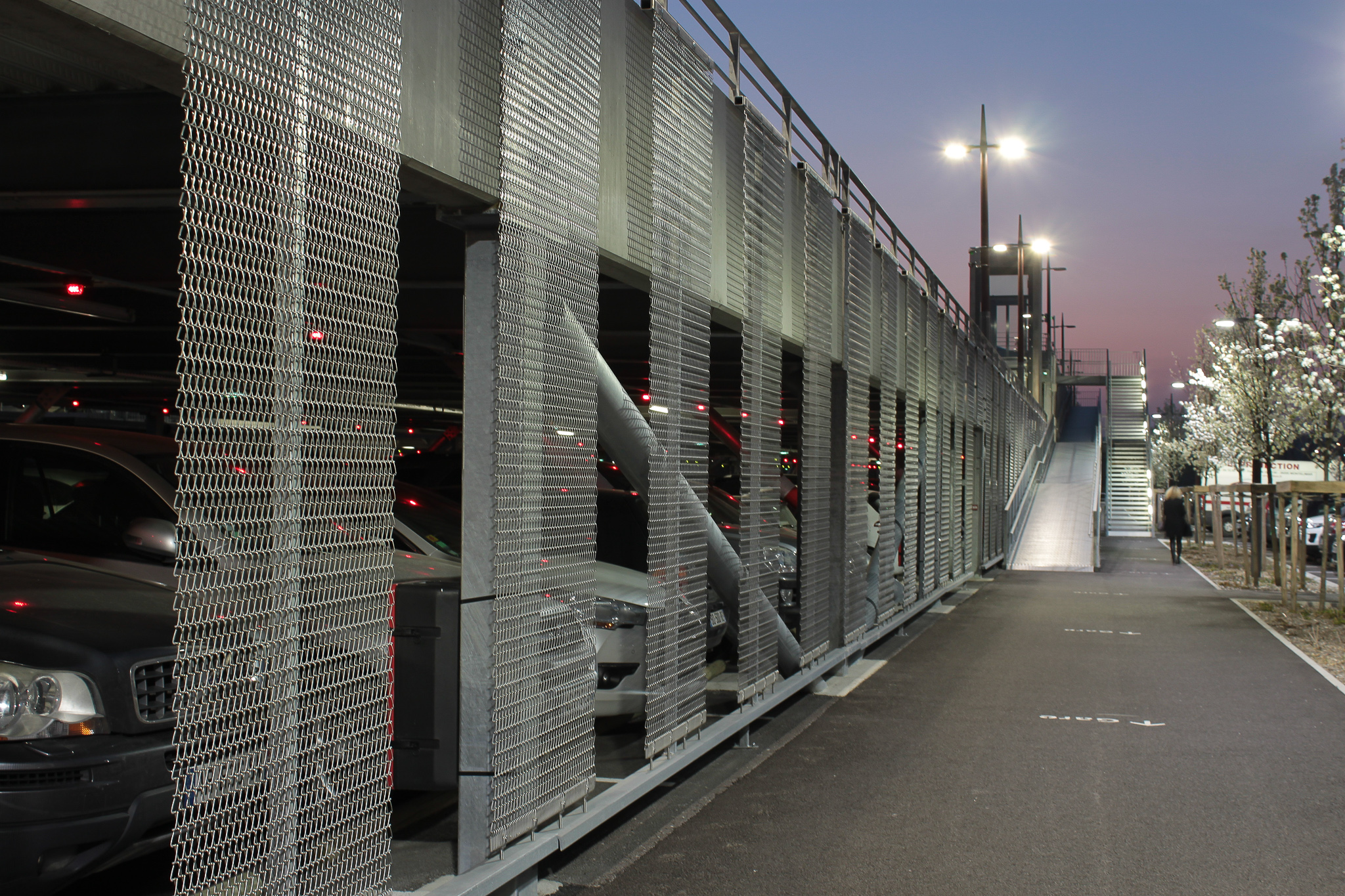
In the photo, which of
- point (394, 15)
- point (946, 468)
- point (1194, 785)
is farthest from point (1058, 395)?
point (394, 15)

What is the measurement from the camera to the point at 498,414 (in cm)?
473

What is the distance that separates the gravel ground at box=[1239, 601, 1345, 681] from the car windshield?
28.5ft

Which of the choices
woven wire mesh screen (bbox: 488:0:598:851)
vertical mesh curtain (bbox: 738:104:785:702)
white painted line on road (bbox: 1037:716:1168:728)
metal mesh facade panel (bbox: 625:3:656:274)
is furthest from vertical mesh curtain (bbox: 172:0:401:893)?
white painted line on road (bbox: 1037:716:1168:728)

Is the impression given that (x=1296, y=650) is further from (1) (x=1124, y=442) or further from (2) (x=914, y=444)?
(1) (x=1124, y=442)

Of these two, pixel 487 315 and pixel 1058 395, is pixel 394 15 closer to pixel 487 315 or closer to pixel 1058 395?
pixel 487 315

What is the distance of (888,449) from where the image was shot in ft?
42.1

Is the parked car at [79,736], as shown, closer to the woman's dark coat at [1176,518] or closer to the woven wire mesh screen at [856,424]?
the woven wire mesh screen at [856,424]

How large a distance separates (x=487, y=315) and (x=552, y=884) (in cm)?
253

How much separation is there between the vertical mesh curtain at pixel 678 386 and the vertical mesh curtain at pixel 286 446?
250cm

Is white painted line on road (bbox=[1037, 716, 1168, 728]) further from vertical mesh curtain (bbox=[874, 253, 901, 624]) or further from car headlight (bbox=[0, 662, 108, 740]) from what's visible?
car headlight (bbox=[0, 662, 108, 740])

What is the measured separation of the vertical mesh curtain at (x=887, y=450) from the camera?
1290 cm

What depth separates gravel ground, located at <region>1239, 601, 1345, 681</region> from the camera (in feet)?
41.7

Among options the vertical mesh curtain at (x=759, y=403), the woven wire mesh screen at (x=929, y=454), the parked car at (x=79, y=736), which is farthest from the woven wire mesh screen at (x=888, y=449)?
the parked car at (x=79, y=736)

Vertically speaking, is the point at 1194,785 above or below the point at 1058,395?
below
